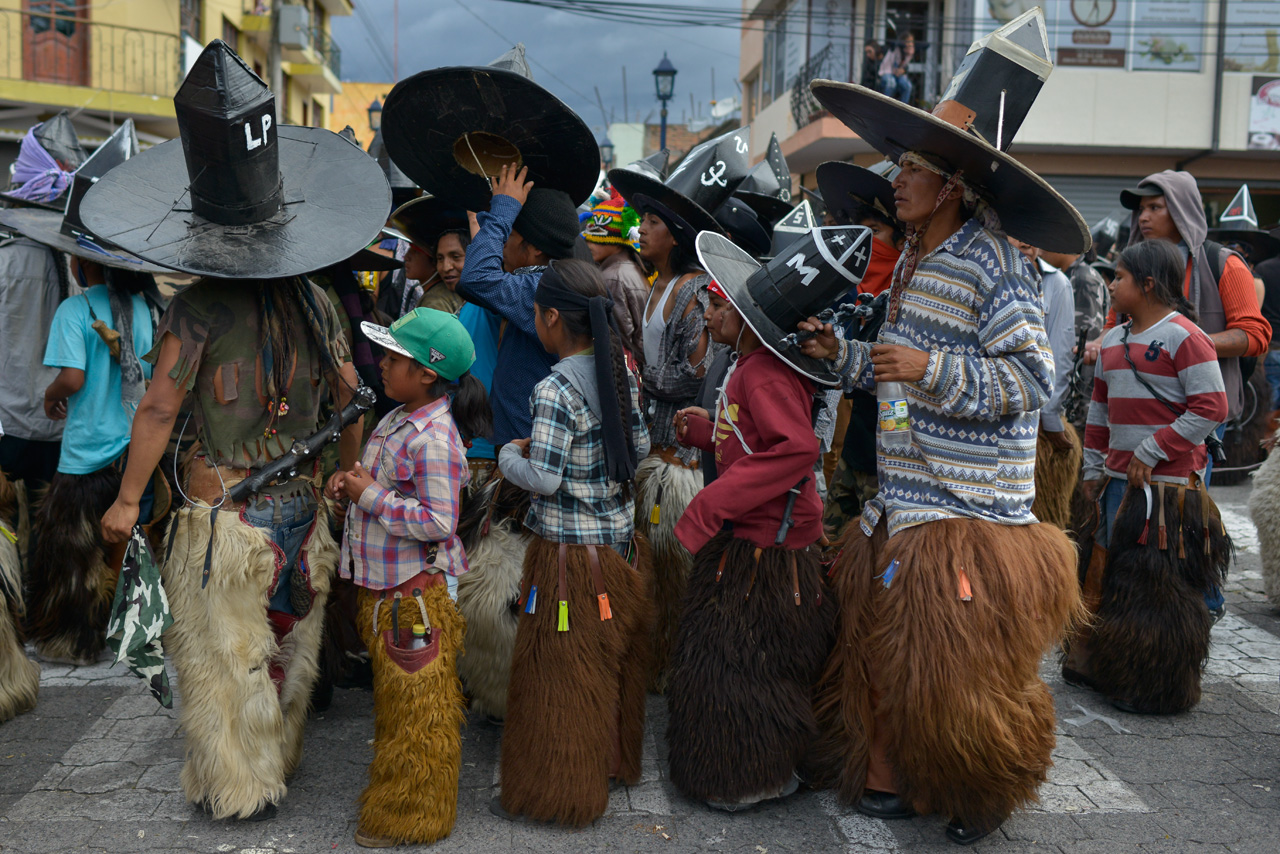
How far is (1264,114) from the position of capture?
56.9 ft

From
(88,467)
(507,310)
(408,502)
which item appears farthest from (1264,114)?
(88,467)

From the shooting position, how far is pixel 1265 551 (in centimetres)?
575

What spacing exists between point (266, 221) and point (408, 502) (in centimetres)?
106

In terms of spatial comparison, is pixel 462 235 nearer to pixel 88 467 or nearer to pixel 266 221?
pixel 266 221

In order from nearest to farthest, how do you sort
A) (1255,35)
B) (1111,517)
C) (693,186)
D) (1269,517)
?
(1111,517) → (693,186) → (1269,517) → (1255,35)

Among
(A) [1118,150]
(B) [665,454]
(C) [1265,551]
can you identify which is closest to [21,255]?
(B) [665,454]

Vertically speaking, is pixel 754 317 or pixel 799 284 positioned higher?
pixel 799 284

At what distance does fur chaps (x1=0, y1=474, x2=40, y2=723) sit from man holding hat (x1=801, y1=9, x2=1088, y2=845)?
Answer: 329 cm

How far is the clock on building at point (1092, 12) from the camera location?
17.5 meters

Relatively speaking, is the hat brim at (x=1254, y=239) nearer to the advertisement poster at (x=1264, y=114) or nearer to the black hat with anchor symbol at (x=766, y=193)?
the black hat with anchor symbol at (x=766, y=193)

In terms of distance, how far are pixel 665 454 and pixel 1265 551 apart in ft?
12.1

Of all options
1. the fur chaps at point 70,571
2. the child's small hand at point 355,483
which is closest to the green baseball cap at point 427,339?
the child's small hand at point 355,483

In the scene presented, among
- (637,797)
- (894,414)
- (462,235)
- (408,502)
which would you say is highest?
(462,235)

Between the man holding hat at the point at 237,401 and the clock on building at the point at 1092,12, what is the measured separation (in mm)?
17435
